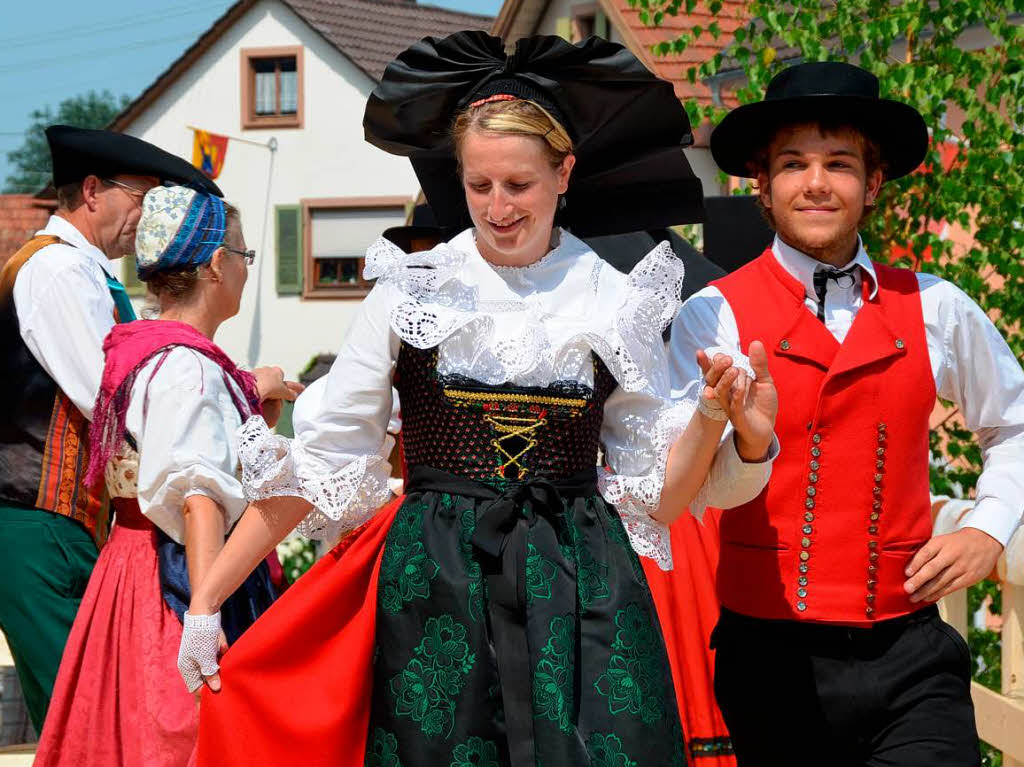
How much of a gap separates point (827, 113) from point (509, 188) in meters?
0.77

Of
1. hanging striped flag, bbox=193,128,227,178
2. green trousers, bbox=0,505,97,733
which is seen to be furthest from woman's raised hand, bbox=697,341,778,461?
hanging striped flag, bbox=193,128,227,178

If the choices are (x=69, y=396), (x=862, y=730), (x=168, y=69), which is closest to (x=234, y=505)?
(x=69, y=396)

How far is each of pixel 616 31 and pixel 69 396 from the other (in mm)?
13203

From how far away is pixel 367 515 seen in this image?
2.97m

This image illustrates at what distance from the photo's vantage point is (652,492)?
9.46ft

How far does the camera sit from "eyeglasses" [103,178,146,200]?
4.37 m

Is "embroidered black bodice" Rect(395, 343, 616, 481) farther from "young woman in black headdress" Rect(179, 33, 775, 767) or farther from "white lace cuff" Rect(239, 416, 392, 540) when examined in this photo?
"white lace cuff" Rect(239, 416, 392, 540)

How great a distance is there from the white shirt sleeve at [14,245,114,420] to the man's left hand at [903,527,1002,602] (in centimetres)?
222

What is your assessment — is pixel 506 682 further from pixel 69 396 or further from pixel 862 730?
pixel 69 396

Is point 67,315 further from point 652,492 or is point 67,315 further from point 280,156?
point 280,156

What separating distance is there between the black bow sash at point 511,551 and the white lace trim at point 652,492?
9 cm

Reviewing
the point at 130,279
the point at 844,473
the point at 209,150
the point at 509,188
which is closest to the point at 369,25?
the point at 209,150

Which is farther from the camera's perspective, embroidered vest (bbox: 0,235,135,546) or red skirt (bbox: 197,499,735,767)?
embroidered vest (bbox: 0,235,135,546)

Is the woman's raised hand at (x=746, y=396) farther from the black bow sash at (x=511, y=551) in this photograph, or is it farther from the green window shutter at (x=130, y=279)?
the green window shutter at (x=130, y=279)
